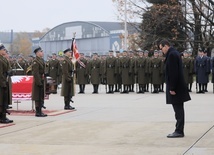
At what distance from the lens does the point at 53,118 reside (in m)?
14.7

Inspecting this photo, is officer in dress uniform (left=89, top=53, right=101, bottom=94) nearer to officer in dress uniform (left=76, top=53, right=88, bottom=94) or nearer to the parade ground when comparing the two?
officer in dress uniform (left=76, top=53, right=88, bottom=94)

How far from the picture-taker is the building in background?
7191 centimetres

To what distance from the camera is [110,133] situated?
37.9ft

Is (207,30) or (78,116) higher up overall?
(207,30)

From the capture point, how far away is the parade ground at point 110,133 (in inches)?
376

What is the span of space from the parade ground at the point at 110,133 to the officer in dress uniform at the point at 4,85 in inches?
17.6

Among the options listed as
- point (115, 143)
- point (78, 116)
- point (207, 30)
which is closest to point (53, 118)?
point (78, 116)

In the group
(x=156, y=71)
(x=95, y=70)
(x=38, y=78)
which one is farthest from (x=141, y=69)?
(x=38, y=78)

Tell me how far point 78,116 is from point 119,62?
1036cm

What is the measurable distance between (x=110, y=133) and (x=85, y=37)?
65.6 metres

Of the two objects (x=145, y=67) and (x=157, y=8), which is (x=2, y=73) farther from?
(x=157, y=8)

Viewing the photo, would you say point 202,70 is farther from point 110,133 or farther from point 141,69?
point 110,133

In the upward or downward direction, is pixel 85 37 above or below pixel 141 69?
above

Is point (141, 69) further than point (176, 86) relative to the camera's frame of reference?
Yes
